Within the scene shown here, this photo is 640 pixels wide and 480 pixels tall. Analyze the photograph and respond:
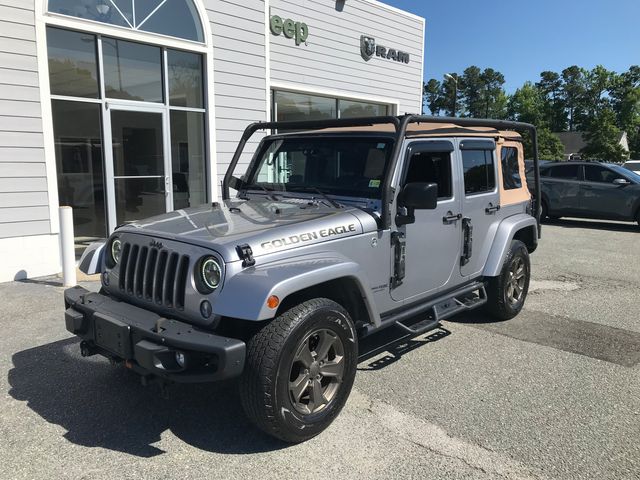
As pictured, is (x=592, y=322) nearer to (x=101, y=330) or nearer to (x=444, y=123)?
(x=444, y=123)

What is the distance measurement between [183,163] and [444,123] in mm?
5707

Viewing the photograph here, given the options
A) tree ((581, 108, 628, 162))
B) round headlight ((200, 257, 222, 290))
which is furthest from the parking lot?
tree ((581, 108, 628, 162))

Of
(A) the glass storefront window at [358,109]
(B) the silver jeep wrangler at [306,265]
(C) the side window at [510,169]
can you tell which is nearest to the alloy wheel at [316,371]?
(B) the silver jeep wrangler at [306,265]

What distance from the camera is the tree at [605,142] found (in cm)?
5288

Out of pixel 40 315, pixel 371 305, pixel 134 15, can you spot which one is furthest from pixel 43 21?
pixel 371 305

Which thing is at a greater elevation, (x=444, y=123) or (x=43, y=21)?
(x=43, y=21)

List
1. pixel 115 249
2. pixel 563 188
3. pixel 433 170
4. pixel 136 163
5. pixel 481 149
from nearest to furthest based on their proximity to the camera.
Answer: pixel 115 249 < pixel 433 170 < pixel 481 149 < pixel 136 163 < pixel 563 188

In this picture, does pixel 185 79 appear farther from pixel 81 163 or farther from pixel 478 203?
pixel 478 203

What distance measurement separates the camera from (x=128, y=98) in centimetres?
821

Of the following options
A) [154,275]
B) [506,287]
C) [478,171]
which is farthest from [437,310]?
[154,275]

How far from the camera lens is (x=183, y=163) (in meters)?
9.14

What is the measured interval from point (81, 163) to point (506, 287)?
622 centimetres

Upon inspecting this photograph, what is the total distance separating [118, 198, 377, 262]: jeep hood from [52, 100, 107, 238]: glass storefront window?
175 inches

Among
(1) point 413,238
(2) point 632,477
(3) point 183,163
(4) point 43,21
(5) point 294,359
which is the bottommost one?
(2) point 632,477
